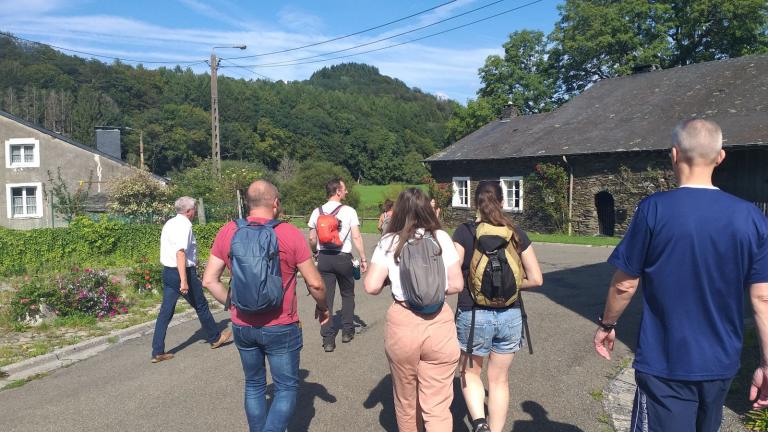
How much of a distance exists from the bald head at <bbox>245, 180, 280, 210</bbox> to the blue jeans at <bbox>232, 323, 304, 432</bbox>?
31.6 inches

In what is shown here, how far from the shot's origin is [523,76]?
4322 centimetres

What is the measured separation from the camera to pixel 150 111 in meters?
80.2

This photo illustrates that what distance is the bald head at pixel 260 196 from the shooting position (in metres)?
3.93

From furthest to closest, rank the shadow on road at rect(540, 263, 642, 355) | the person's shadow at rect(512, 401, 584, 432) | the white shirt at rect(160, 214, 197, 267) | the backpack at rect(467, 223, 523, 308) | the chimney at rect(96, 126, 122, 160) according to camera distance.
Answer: the chimney at rect(96, 126, 122, 160), the shadow on road at rect(540, 263, 642, 355), the white shirt at rect(160, 214, 197, 267), the person's shadow at rect(512, 401, 584, 432), the backpack at rect(467, 223, 523, 308)

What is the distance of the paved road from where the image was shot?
4.76 m

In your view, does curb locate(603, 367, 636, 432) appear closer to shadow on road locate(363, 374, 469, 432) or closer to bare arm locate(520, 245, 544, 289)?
shadow on road locate(363, 374, 469, 432)

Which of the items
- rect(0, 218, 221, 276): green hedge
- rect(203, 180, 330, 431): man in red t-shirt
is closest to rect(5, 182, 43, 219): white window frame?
rect(0, 218, 221, 276): green hedge

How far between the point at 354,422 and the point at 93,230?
488 inches

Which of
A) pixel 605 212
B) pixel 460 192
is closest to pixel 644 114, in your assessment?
pixel 605 212

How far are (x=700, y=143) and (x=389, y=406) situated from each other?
334 cm

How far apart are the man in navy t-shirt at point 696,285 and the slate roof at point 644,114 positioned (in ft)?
54.7

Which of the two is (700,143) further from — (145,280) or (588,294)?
(145,280)

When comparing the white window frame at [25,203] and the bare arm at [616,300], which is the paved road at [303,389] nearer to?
the bare arm at [616,300]

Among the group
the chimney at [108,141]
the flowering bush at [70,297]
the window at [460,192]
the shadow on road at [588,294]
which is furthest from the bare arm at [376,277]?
the chimney at [108,141]
